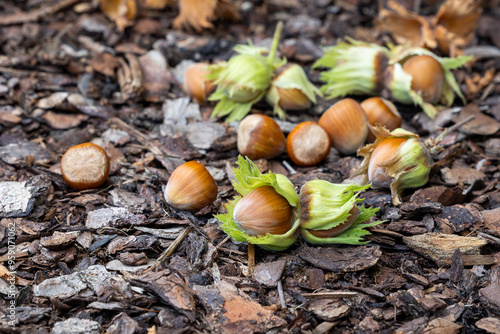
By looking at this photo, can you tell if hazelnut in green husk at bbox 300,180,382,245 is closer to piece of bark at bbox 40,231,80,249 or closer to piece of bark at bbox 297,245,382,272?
piece of bark at bbox 297,245,382,272

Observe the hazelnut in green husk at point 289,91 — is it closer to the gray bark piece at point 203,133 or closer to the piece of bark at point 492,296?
the gray bark piece at point 203,133

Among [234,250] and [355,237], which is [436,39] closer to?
[355,237]

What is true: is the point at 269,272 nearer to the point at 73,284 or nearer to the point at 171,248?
the point at 171,248

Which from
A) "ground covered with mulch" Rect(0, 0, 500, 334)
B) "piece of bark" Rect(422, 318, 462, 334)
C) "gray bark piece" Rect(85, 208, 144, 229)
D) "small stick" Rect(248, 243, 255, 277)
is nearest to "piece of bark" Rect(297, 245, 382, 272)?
"ground covered with mulch" Rect(0, 0, 500, 334)

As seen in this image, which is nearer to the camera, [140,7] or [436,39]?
[436,39]

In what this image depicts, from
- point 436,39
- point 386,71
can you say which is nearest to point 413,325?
point 386,71

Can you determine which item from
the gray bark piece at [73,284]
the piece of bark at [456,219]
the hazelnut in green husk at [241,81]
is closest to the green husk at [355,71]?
the hazelnut in green husk at [241,81]

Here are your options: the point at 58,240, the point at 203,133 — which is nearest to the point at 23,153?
the point at 58,240
